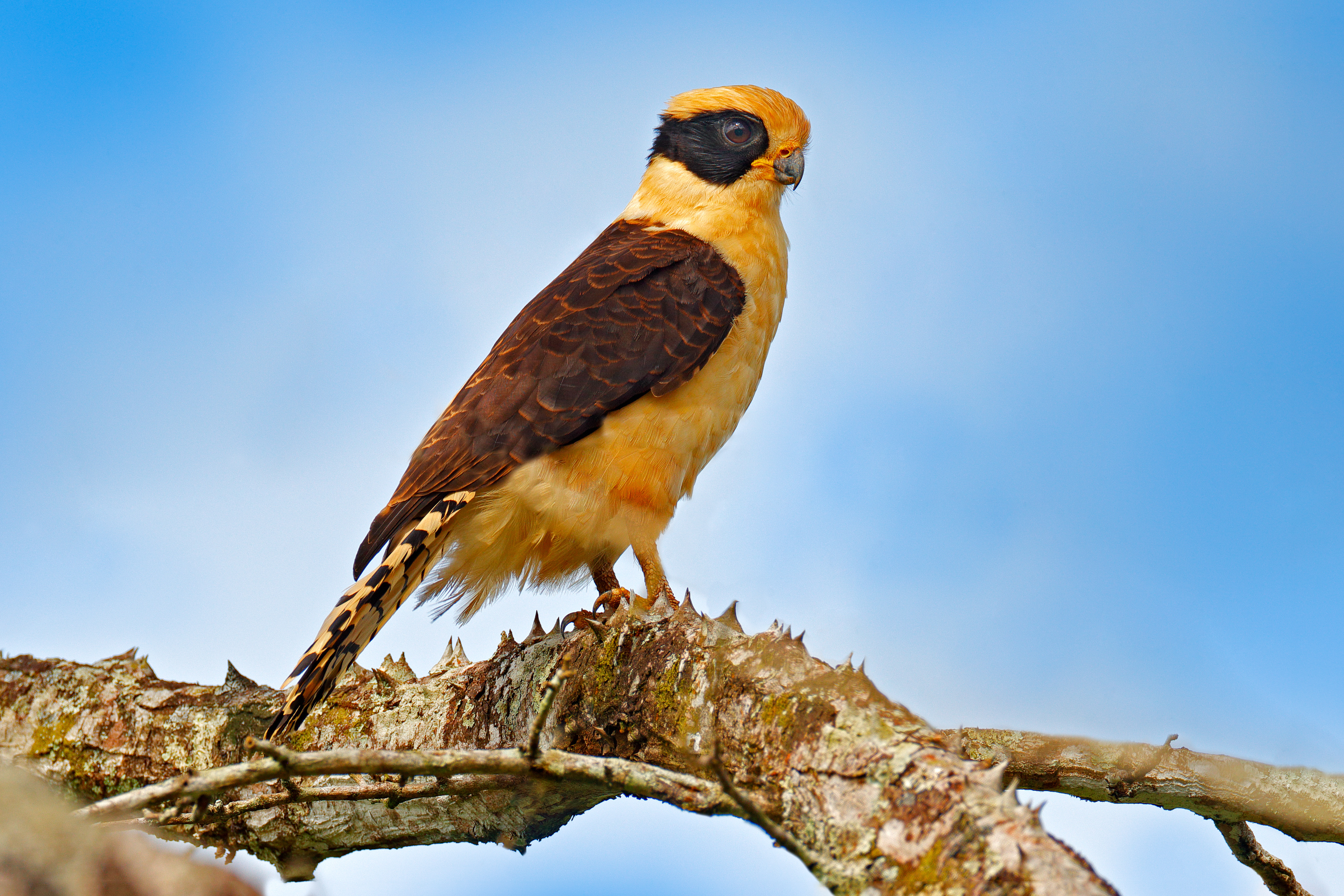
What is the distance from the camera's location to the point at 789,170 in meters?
4.93

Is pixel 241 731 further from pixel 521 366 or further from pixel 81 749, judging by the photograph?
pixel 521 366

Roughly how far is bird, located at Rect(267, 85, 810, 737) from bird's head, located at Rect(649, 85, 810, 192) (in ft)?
1.07

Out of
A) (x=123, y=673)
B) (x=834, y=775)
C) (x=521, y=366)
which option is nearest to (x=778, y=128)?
(x=521, y=366)

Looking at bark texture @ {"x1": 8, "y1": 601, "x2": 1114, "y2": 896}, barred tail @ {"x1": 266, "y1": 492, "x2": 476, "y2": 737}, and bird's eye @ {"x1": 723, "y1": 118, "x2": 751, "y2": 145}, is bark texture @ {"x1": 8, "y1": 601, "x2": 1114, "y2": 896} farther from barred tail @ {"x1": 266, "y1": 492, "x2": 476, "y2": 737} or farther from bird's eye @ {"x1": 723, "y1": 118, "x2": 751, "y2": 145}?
bird's eye @ {"x1": 723, "y1": 118, "x2": 751, "y2": 145}

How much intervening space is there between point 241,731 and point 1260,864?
3.65 metres

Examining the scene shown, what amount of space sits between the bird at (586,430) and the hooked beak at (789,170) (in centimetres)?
36

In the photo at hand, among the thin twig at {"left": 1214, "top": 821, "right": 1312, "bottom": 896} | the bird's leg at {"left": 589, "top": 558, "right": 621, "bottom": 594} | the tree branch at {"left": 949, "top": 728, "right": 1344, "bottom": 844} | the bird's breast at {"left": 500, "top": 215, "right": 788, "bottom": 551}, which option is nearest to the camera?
the tree branch at {"left": 949, "top": 728, "right": 1344, "bottom": 844}

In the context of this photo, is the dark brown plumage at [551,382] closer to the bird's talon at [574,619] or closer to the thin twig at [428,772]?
the bird's talon at [574,619]

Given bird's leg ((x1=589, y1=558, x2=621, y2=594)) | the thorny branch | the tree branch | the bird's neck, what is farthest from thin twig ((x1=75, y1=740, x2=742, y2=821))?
the bird's neck

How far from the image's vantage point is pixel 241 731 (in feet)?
12.7

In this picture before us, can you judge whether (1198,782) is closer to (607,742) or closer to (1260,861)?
(1260,861)

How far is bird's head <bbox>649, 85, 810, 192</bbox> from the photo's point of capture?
16.1 ft

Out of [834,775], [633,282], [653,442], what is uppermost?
[633,282]

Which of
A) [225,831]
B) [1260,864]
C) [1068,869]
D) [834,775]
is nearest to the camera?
[1068,869]
